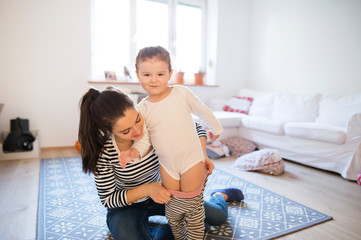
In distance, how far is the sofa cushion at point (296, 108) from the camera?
127 inches

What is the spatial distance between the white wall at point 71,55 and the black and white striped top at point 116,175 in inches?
98.0

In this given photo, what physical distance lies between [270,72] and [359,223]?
10.4 ft

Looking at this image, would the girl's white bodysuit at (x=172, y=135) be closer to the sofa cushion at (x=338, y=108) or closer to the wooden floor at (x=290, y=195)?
the wooden floor at (x=290, y=195)

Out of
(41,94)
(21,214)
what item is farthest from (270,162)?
(41,94)

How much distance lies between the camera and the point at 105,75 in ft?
12.0

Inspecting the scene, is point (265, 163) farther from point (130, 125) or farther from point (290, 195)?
point (130, 125)

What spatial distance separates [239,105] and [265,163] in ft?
5.68

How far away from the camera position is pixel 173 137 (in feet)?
3.44

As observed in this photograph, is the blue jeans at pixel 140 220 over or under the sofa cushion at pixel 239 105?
under

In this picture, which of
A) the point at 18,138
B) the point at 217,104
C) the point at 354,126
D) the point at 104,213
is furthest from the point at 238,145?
the point at 18,138

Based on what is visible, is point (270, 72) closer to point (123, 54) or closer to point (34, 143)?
point (123, 54)

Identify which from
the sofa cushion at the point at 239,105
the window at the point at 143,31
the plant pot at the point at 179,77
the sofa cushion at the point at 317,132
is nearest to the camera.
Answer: the sofa cushion at the point at 317,132

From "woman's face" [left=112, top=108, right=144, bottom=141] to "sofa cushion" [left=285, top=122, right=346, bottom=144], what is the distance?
2229 millimetres

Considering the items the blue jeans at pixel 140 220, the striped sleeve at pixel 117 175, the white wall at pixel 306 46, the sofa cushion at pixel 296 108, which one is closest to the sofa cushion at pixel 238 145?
the sofa cushion at pixel 296 108
